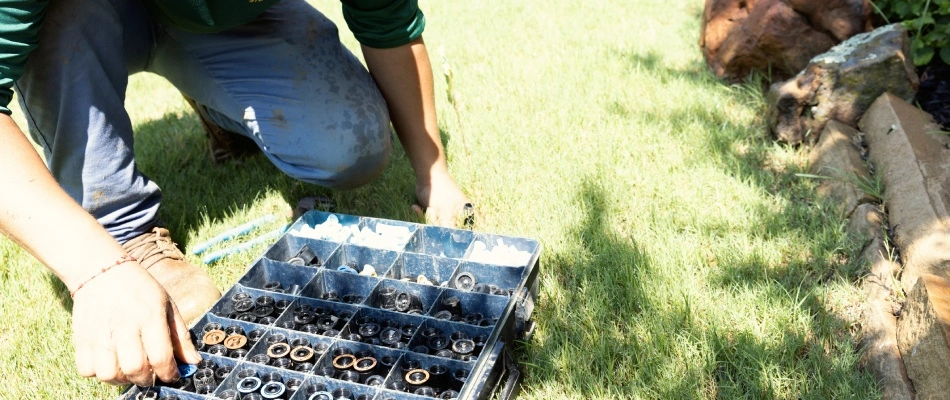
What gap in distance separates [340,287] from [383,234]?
281 mm

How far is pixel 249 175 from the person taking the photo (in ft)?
10.9

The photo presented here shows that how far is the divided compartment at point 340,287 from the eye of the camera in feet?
7.57

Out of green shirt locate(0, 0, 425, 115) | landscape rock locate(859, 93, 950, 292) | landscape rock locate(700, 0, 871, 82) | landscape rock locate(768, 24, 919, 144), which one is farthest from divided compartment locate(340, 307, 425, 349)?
landscape rock locate(700, 0, 871, 82)

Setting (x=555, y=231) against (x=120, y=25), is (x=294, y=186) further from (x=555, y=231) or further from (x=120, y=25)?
(x=555, y=231)

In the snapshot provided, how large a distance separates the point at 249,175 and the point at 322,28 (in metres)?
0.79

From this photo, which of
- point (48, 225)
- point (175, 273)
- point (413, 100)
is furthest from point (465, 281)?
point (48, 225)

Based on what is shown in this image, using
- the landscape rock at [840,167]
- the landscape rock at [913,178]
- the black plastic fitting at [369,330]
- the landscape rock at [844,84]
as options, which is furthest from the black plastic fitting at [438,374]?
the landscape rock at [844,84]

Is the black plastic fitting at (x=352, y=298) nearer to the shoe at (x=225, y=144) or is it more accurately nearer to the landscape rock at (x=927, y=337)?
the shoe at (x=225, y=144)

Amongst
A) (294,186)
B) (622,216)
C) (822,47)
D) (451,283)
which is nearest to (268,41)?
(294,186)

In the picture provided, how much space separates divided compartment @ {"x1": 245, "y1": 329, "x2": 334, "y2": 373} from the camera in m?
2.04

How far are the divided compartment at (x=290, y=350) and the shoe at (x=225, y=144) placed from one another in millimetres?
1471

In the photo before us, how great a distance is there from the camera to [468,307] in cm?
222

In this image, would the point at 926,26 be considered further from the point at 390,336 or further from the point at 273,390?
the point at 273,390

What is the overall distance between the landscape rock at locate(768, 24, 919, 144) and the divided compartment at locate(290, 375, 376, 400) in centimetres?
211
